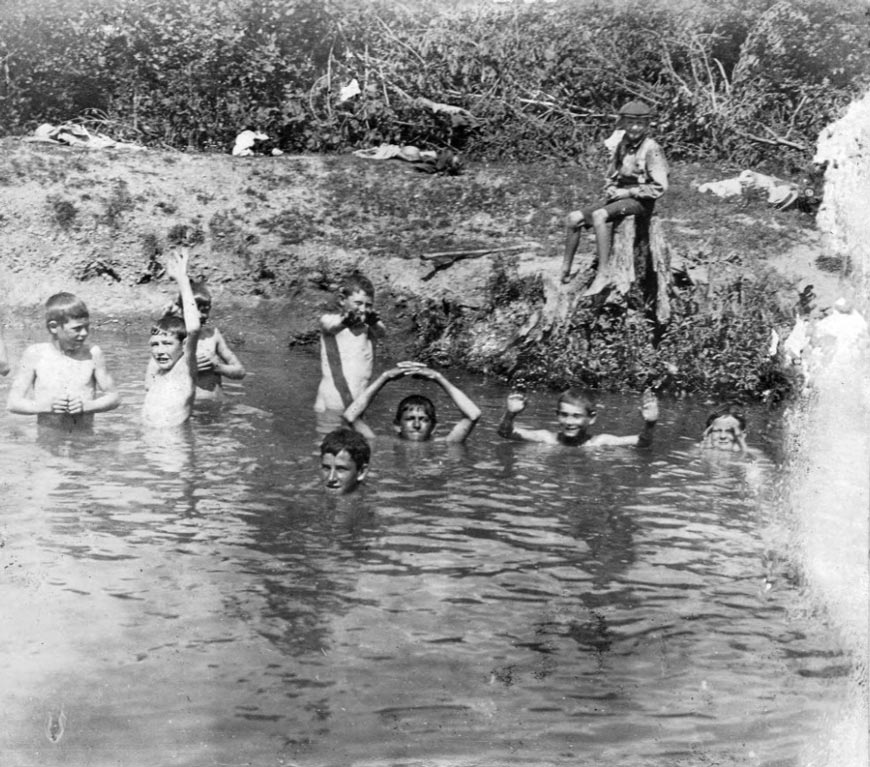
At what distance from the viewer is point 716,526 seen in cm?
854

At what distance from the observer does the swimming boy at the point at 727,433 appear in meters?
10.2

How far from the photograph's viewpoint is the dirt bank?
1503 centimetres

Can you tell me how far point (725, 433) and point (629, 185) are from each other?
142 inches

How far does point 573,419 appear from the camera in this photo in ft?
33.3

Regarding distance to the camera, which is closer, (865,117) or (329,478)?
(329,478)

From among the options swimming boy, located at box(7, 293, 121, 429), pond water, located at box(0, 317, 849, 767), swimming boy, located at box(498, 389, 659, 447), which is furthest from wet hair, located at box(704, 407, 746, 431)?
swimming boy, located at box(7, 293, 121, 429)

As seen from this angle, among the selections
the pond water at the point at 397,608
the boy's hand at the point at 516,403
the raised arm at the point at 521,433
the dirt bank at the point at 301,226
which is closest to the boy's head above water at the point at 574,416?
the raised arm at the point at 521,433

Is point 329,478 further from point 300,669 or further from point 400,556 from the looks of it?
point 300,669

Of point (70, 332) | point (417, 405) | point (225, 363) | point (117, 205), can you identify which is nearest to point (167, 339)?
point (70, 332)

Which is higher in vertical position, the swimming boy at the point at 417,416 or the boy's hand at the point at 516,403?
the boy's hand at the point at 516,403

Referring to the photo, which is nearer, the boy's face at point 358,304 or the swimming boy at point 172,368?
the swimming boy at point 172,368

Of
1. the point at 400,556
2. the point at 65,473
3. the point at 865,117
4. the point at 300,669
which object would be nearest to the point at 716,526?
the point at 400,556

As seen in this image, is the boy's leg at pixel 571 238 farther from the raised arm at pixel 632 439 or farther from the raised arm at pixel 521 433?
the raised arm at pixel 632 439

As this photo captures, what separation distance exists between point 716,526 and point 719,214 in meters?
8.42
